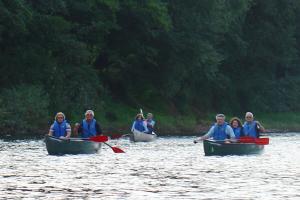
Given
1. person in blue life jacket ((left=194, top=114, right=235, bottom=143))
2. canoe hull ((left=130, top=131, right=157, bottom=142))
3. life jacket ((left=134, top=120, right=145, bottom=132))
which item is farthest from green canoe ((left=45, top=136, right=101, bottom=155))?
life jacket ((left=134, top=120, right=145, bottom=132))

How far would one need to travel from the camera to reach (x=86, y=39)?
66875 mm

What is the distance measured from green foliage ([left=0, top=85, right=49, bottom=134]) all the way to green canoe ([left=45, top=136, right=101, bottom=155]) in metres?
16.4

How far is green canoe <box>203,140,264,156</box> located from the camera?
129ft

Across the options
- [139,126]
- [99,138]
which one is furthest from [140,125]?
[99,138]

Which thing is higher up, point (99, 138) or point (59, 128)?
point (59, 128)

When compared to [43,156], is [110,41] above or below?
above

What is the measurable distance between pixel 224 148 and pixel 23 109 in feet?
67.7

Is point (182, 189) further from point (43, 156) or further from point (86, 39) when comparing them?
point (86, 39)

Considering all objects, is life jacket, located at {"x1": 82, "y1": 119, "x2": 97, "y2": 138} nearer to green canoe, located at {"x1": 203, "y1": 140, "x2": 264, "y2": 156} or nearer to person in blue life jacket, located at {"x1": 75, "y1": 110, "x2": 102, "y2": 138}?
person in blue life jacket, located at {"x1": 75, "y1": 110, "x2": 102, "y2": 138}

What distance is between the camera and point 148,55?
71375 mm

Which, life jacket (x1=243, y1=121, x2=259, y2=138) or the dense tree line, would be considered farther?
the dense tree line

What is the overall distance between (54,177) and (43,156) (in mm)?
9406

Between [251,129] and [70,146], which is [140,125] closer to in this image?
[251,129]

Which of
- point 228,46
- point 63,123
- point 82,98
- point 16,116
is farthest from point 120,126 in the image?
point 63,123
